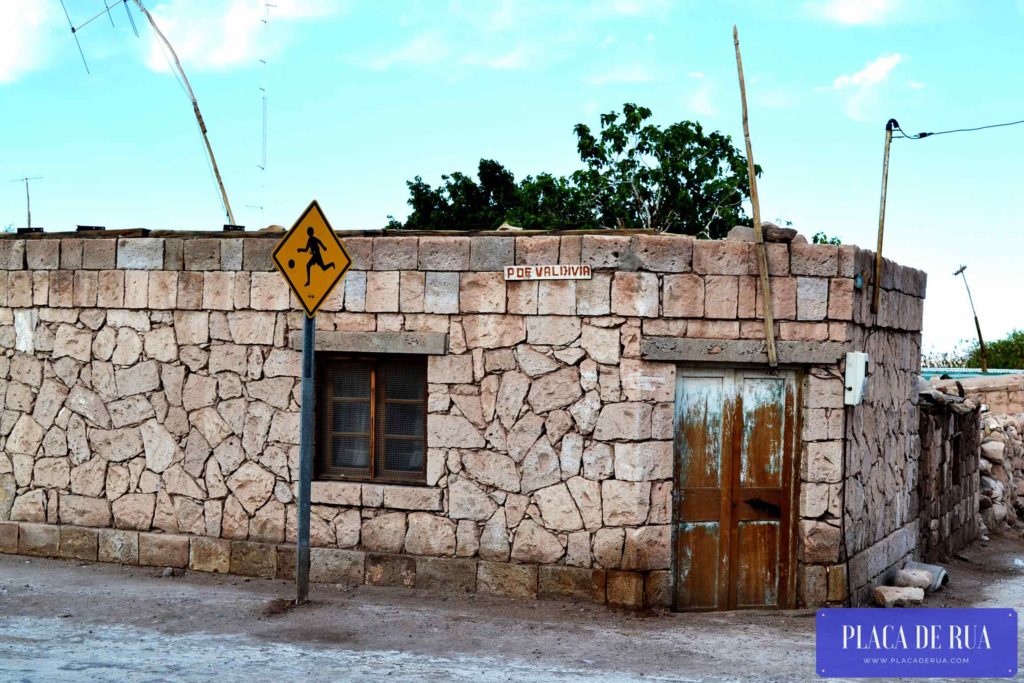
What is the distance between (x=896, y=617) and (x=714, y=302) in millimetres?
2882

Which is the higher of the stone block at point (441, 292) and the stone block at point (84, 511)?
the stone block at point (441, 292)

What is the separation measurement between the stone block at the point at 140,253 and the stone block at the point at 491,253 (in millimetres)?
2898

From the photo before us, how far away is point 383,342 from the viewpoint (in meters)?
8.66

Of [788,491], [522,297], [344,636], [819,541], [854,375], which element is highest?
[522,297]

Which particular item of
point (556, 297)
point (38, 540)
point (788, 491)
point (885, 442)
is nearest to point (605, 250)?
point (556, 297)

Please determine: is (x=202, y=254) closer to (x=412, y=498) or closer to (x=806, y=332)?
(x=412, y=498)

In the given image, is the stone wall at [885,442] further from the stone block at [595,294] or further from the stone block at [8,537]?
the stone block at [8,537]

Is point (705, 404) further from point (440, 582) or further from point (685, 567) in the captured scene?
point (440, 582)

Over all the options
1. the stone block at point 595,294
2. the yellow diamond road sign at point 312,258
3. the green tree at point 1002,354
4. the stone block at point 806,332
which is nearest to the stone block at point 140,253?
the yellow diamond road sign at point 312,258

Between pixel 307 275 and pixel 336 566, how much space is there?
103 inches

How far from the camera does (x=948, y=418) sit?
39.9 feet

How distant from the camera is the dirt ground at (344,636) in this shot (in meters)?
6.41

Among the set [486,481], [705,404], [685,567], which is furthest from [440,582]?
[705,404]

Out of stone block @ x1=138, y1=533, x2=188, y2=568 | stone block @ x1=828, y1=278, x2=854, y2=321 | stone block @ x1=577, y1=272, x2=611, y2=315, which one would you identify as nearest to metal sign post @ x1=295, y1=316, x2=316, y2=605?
stone block @ x1=138, y1=533, x2=188, y2=568
